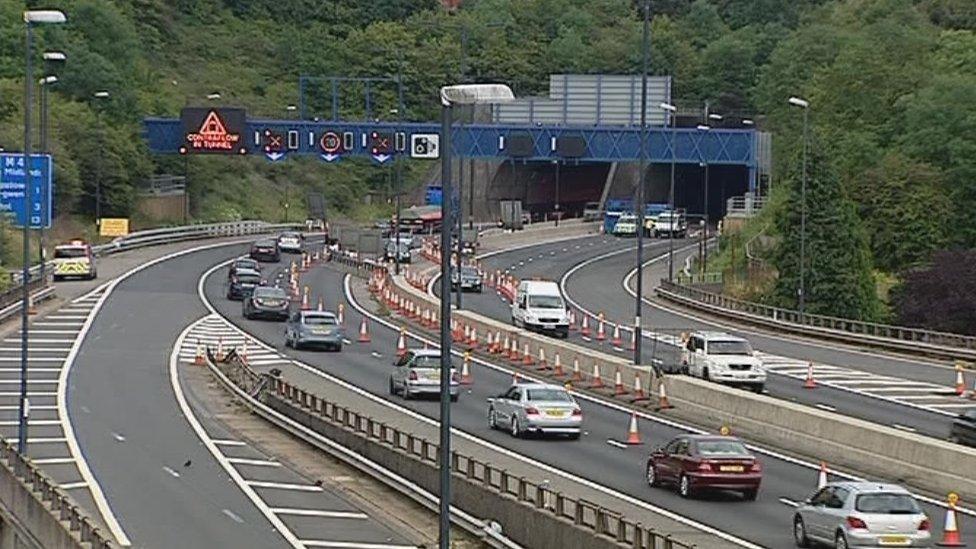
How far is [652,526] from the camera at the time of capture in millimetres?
31766

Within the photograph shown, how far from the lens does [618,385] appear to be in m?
55.9

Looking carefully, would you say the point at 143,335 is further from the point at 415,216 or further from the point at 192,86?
the point at 192,86

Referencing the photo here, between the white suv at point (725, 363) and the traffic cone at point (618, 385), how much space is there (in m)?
1.88

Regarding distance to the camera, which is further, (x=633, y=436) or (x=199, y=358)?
(x=199, y=358)

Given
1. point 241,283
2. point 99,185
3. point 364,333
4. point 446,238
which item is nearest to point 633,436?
point 446,238

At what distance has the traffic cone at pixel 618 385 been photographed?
55281 millimetres

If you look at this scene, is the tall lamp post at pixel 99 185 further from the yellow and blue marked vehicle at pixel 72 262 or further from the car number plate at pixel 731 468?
the car number plate at pixel 731 468

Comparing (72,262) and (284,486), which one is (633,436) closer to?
(284,486)

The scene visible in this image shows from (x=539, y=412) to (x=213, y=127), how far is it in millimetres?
79250

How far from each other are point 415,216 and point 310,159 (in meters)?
25.8

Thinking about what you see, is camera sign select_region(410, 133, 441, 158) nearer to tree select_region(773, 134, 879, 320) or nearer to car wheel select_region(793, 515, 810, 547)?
car wheel select_region(793, 515, 810, 547)

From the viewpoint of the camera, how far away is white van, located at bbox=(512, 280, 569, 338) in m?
73.1

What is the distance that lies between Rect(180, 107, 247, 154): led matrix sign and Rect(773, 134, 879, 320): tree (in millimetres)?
37387

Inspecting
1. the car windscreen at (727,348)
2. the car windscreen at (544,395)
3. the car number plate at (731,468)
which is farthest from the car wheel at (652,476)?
the car windscreen at (727,348)
